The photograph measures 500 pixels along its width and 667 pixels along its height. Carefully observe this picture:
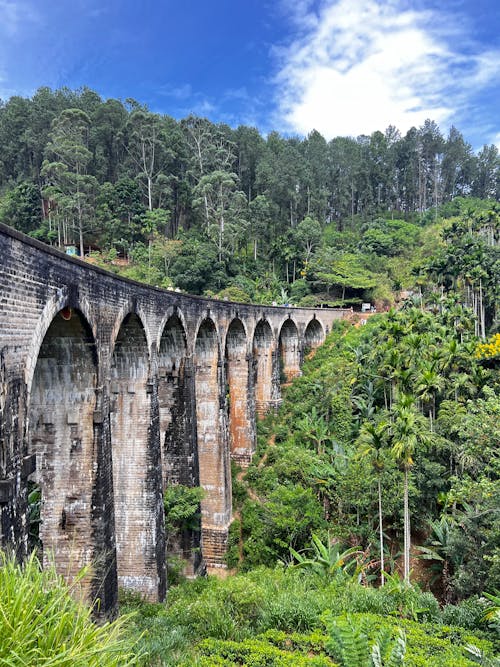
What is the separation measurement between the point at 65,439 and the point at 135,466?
10.6 feet

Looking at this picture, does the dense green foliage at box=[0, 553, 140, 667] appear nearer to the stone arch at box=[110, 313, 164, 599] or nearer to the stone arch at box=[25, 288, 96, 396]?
the stone arch at box=[25, 288, 96, 396]

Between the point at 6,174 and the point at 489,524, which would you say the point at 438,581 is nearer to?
the point at 489,524

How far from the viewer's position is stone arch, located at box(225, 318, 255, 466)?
23031 millimetres

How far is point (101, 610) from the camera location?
9438 mm

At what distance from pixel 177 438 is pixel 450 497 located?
30.3 feet

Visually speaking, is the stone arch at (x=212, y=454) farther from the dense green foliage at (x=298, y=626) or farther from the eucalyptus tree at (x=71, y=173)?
the eucalyptus tree at (x=71, y=173)

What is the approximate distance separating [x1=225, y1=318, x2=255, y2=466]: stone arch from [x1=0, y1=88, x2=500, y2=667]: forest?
3.66ft

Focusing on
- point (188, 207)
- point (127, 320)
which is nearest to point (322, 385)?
point (127, 320)

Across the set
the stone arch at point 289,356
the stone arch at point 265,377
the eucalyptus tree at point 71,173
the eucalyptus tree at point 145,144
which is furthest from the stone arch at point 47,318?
the eucalyptus tree at point 145,144

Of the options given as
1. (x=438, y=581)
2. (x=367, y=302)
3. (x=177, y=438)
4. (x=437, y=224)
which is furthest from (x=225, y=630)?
(x=437, y=224)

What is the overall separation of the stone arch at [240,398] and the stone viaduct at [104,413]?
3.00m

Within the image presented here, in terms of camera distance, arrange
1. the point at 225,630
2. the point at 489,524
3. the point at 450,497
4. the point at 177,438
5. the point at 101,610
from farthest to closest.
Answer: the point at 177,438 → the point at 450,497 → the point at 489,524 → the point at 101,610 → the point at 225,630

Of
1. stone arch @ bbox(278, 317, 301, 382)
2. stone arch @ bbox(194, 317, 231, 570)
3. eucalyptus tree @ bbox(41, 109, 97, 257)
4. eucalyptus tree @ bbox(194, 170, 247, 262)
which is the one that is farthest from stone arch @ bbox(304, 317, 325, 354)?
stone arch @ bbox(194, 317, 231, 570)

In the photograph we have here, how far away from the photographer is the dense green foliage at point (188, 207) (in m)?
38.8
